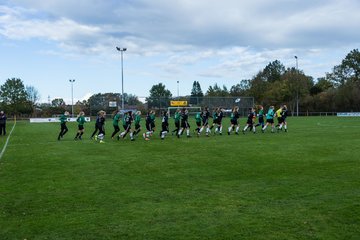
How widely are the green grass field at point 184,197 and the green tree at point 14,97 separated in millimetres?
94133

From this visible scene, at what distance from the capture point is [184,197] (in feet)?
28.8

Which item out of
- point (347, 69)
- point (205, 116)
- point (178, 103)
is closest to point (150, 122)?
point (205, 116)

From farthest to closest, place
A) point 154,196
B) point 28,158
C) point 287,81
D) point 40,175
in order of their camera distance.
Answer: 1. point 287,81
2. point 28,158
3. point 40,175
4. point 154,196

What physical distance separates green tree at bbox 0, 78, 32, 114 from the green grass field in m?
94.1

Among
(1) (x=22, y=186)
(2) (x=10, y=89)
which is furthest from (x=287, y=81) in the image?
(1) (x=22, y=186)

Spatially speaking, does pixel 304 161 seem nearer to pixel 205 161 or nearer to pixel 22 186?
pixel 205 161

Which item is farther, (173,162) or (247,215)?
(173,162)

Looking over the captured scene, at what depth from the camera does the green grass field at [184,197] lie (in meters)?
6.54

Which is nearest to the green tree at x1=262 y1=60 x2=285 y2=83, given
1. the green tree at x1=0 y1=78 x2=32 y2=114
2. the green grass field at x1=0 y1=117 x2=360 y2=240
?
the green tree at x1=0 y1=78 x2=32 y2=114

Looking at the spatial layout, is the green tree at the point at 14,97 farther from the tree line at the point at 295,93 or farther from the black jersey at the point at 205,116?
the black jersey at the point at 205,116

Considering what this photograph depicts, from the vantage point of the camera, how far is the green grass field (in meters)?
6.54

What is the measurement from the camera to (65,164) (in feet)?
46.8

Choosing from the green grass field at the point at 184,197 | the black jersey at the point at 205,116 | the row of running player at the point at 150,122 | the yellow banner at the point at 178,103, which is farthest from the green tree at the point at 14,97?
the green grass field at the point at 184,197

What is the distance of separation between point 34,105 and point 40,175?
357 ft
